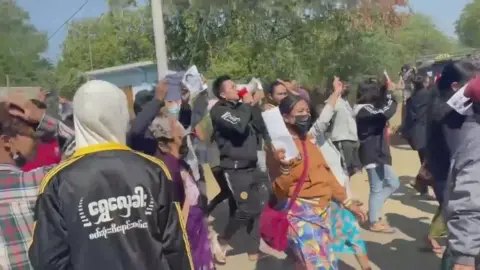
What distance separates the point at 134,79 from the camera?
52.3ft

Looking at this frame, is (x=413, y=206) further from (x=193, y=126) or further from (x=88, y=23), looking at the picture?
(x=88, y=23)

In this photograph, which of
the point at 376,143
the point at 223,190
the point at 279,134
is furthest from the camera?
the point at 376,143

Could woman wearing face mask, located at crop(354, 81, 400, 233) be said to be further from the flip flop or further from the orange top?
the orange top

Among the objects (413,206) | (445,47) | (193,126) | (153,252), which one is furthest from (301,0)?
(445,47)

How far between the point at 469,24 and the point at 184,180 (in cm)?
7968

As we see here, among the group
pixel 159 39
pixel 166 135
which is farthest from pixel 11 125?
pixel 159 39

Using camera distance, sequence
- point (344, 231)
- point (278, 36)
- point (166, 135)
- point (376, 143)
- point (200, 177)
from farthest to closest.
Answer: point (278, 36), point (376, 143), point (200, 177), point (344, 231), point (166, 135)

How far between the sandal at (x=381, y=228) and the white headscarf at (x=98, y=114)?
4939 mm

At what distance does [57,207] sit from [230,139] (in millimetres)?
3952

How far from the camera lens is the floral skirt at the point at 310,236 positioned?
4527 millimetres

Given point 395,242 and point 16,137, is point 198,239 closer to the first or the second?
point 16,137

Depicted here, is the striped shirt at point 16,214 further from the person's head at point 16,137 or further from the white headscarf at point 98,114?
the white headscarf at point 98,114

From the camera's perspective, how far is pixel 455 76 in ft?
15.5

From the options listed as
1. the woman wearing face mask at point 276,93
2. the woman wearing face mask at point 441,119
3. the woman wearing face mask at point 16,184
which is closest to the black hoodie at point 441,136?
the woman wearing face mask at point 441,119
